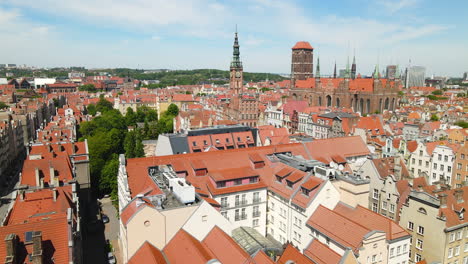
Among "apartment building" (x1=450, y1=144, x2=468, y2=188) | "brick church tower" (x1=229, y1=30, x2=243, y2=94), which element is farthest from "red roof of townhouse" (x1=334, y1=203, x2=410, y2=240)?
"brick church tower" (x1=229, y1=30, x2=243, y2=94)

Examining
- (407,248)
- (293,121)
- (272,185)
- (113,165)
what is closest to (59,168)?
(113,165)

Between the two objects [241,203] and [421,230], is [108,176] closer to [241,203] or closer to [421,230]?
[241,203]

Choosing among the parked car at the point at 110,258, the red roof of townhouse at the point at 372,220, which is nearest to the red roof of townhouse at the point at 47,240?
the parked car at the point at 110,258

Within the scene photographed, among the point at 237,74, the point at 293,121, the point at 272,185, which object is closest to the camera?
the point at 272,185

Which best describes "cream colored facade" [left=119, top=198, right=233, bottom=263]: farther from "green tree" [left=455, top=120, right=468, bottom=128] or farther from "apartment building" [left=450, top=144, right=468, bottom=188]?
"green tree" [left=455, top=120, right=468, bottom=128]

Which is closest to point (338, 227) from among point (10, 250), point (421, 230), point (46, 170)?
point (421, 230)

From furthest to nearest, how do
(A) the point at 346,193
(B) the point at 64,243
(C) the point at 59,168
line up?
(C) the point at 59,168, (A) the point at 346,193, (B) the point at 64,243

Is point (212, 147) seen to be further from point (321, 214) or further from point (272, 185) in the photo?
point (321, 214)
